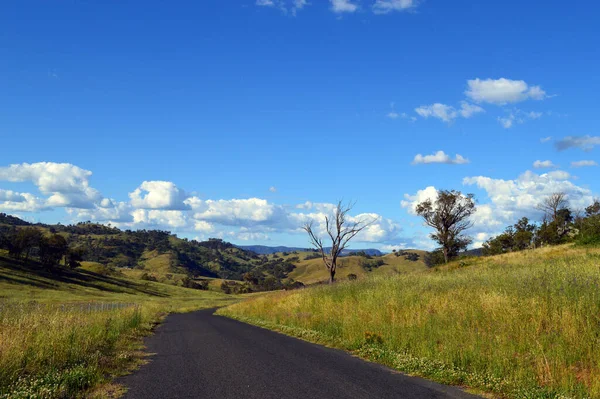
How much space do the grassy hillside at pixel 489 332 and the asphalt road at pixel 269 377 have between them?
953 mm

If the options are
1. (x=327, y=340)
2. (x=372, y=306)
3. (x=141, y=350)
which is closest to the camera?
(x=141, y=350)

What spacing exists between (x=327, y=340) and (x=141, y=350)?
21.6 ft

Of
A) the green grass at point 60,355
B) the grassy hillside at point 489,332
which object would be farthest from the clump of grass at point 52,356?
the grassy hillside at point 489,332

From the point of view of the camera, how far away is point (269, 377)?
400 inches

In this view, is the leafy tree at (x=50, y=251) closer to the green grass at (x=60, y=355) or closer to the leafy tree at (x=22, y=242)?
the leafy tree at (x=22, y=242)

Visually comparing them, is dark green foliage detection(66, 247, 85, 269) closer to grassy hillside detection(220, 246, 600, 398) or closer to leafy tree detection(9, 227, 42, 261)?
leafy tree detection(9, 227, 42, 261)

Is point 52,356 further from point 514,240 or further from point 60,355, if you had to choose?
point 514,240

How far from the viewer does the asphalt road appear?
8.75m

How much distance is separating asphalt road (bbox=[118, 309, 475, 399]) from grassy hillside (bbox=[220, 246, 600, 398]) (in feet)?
3.13

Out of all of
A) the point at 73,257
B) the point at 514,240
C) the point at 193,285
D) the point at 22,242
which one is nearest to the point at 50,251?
the point at 22,242

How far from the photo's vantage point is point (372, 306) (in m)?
18.3

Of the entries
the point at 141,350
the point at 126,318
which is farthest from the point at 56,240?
the point at 141,350

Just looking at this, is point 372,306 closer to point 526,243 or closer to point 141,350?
point 141,350

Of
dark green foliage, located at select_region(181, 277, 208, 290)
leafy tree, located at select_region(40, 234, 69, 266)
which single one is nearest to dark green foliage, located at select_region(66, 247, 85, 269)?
leafy tree, located at select_region(40, 234, 69, 266)
